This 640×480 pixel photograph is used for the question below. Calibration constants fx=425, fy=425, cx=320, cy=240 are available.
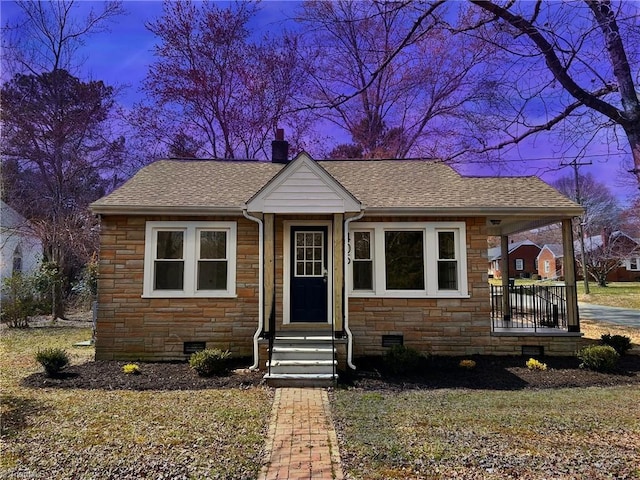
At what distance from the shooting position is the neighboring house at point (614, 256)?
35.3 meters

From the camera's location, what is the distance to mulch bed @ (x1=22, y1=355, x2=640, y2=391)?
24.2 ft

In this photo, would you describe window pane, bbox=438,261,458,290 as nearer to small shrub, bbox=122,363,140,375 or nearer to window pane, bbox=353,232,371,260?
window pane, bbox=353,232,371,260

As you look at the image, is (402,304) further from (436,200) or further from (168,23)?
(168,23)

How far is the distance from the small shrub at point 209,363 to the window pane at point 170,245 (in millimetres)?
2418

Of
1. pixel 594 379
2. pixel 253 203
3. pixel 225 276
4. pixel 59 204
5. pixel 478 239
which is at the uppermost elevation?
pixel 59 204

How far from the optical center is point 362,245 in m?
9.62

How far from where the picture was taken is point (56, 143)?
19969 millimetres

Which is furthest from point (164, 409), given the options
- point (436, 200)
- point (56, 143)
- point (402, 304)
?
point (56, 143)

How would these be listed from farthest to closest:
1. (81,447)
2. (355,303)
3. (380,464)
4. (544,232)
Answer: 1. (544,232)
2. (355,303)
3. (81,447)
4. (380,464)

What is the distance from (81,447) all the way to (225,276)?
4979 millimetres

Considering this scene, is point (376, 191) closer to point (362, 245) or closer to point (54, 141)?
point (362, 245)

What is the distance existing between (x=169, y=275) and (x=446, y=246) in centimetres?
615

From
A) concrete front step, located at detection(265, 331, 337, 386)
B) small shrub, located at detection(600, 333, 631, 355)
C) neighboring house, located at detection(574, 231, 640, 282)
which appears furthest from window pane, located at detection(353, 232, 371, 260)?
neighboring house, located at detection(574, 231, 640, 282)

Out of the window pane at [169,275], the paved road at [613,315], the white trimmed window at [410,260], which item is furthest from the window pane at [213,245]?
the paved road at [613,315]
